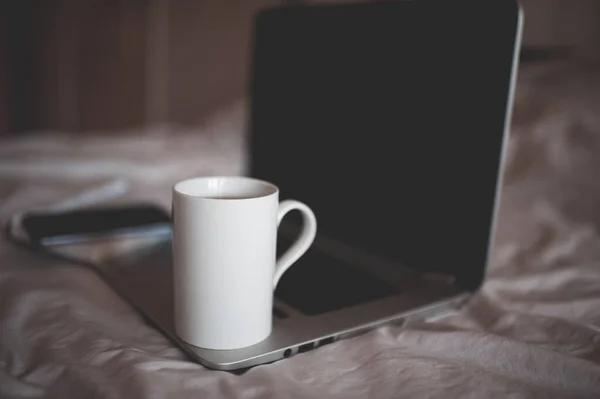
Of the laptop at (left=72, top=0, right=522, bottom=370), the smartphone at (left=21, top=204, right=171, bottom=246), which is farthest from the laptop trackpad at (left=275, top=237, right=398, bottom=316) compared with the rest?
the smartphone at (left=21, top=204, right=171, bottom=246)

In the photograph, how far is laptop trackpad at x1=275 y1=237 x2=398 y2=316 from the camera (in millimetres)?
530

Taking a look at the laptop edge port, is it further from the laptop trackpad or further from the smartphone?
the smartphone

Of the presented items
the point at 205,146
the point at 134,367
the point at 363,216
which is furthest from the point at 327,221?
the point at 205,146

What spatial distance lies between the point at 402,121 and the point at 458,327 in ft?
0.74

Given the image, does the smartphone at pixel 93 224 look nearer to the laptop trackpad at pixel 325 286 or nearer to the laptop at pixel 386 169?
the laptop at pixel 386 169

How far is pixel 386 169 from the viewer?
64cm

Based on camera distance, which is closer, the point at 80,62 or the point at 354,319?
the point at 354,319

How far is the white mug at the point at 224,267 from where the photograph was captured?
1.35 feet

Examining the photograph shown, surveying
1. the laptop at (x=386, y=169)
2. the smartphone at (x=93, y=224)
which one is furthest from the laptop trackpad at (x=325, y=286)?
the smartphone at (x=93, y=224)

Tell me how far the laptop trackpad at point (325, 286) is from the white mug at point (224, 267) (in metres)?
0.09

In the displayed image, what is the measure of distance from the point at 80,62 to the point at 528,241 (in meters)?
2.44

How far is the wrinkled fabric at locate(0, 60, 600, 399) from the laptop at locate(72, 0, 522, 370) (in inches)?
1.0

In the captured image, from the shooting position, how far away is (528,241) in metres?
0.70

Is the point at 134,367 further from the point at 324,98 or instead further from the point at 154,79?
the point at 154,79
